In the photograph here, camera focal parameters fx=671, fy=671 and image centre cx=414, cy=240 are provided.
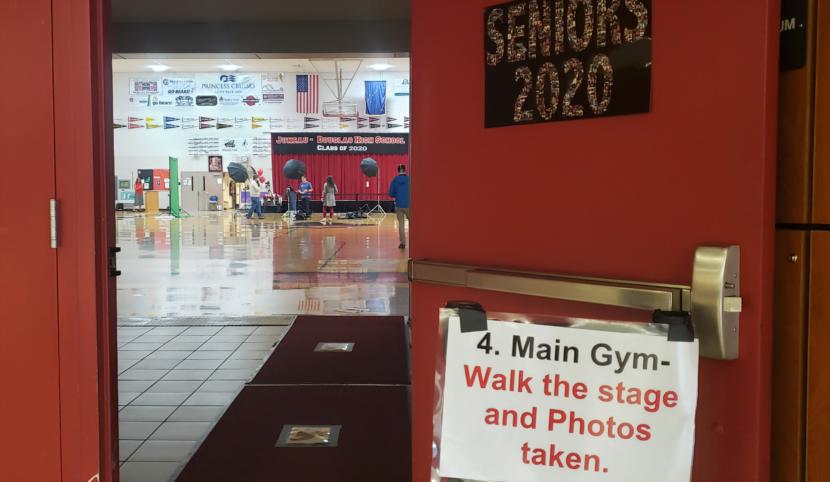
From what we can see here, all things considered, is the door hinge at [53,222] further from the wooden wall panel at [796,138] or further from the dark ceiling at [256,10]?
the dark ceiling at [256,10]

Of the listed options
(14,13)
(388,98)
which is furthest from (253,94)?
(14,13)

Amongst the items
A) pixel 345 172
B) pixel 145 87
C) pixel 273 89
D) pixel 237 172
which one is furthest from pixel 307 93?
pixel 145 87

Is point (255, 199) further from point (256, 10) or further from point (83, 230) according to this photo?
point (83, 230)

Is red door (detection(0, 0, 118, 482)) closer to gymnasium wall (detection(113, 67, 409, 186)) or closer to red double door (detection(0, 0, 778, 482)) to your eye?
red double door (detection(0, 0, 778, 482))

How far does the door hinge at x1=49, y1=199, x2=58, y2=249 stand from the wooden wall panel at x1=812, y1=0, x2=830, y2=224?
1653 mm

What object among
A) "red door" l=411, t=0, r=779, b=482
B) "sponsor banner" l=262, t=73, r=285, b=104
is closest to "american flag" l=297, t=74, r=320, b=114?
"sponsor banner" l=262, t=73, r=285, b=104

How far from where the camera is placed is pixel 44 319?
1698 millimetres

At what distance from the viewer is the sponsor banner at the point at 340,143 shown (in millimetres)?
26445

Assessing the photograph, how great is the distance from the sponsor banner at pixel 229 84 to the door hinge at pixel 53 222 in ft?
82.7

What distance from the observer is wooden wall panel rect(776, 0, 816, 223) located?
1129mm

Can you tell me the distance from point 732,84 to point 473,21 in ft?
1.91

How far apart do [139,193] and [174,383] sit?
24.3 m

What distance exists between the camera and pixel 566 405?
111 centimetres

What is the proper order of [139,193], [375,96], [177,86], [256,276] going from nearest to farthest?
1. [256,276]
2. [375,96]
3. [177,86]
4. [139,193]
